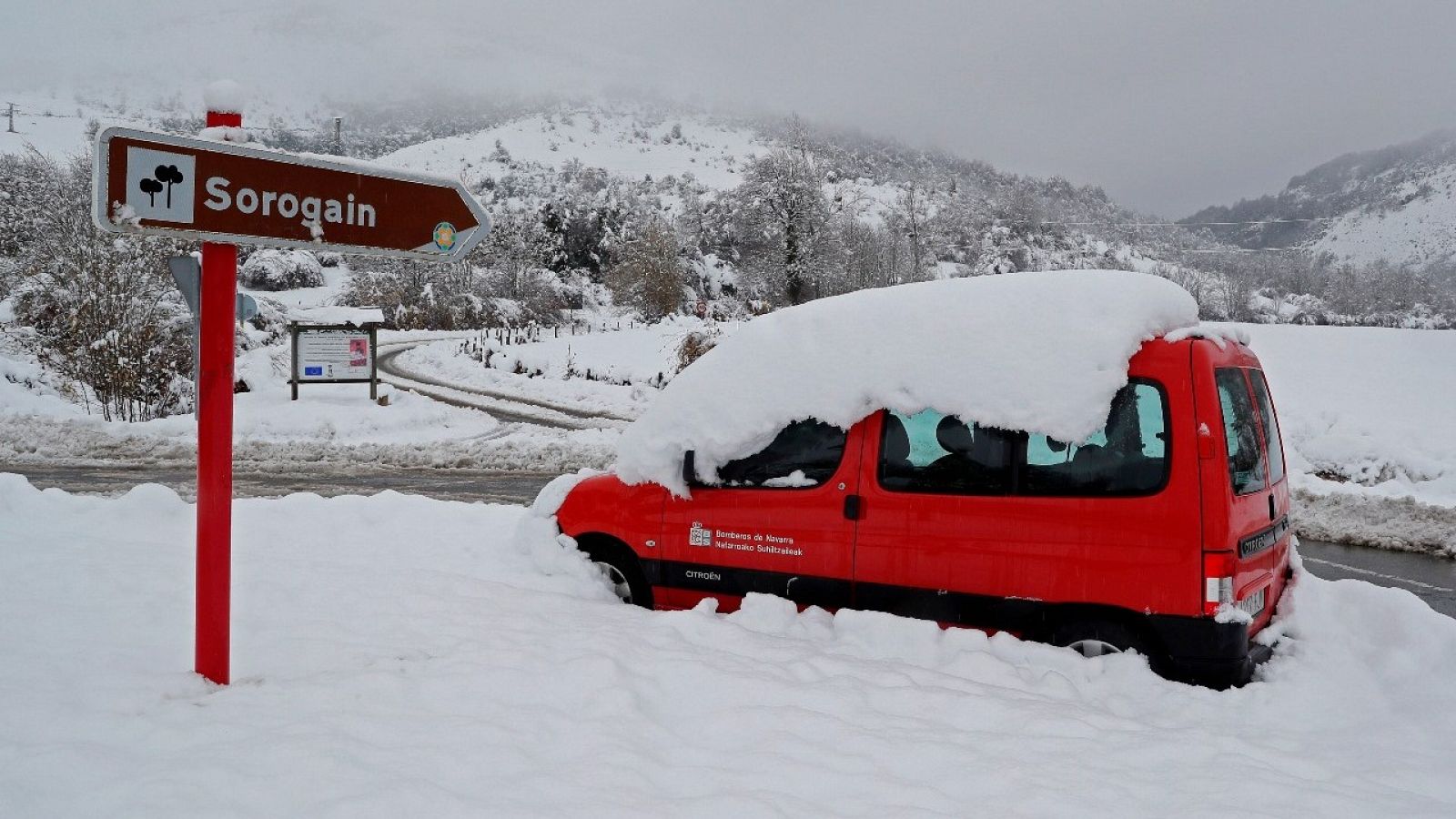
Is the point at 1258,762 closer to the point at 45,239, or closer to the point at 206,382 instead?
the point at 206,382

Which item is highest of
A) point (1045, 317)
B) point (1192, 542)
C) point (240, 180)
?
point (240, 180)

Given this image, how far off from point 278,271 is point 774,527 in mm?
51554

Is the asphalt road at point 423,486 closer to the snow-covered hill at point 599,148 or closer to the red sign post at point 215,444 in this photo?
the red sign post at point 215,444

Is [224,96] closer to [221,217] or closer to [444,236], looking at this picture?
[221,217]

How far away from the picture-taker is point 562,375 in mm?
24641

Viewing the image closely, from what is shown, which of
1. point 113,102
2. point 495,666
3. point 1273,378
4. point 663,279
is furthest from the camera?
point 113,102

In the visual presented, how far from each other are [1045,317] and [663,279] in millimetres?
39814

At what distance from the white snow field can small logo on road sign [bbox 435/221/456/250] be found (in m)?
1.78

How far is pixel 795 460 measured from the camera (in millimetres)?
4844

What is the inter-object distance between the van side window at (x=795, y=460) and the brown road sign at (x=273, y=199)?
6.43 feet

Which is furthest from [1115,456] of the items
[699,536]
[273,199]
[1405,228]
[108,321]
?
[1405,228]

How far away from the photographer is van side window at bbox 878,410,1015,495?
432 cm

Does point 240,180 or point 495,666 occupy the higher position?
point 240,180

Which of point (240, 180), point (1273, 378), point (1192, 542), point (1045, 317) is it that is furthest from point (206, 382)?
point (1273, 378)
